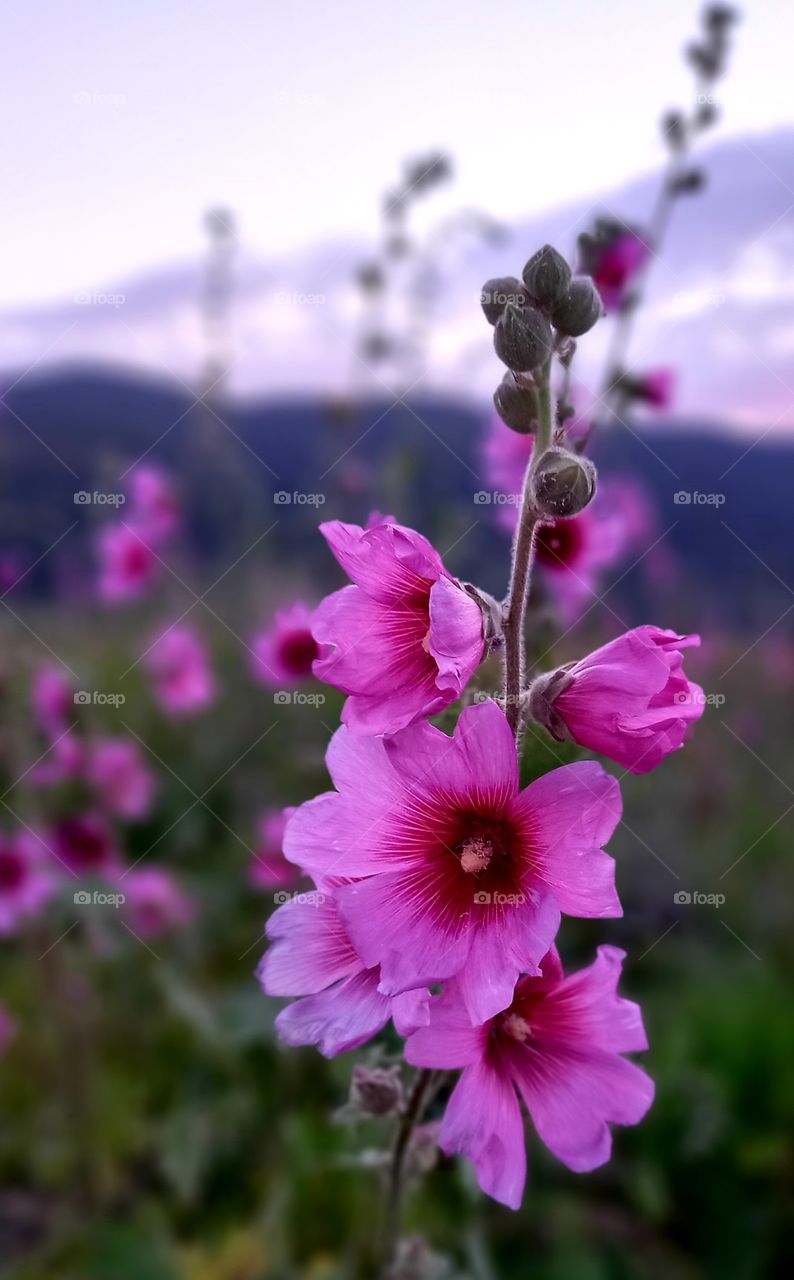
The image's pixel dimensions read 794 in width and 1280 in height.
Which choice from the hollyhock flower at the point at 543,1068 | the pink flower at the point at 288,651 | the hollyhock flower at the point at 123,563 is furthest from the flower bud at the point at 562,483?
the hollyhock flower at the point at 123,563

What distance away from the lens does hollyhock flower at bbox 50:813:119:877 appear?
3.25 metres

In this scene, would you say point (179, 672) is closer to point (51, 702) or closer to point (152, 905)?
point (51, 702)

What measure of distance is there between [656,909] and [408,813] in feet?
9.27

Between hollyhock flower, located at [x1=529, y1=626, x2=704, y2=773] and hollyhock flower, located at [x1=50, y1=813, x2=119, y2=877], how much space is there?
8.35 feet

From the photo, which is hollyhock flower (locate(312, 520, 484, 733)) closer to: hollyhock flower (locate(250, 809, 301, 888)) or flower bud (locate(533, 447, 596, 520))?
flower bud (locate(533, 447, 596, 520))

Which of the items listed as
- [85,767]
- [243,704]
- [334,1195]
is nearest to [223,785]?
[243,704]

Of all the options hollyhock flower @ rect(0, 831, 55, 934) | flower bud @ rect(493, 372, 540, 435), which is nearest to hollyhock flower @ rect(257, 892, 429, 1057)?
flower bud @ rect(493, 372, 540, 435)

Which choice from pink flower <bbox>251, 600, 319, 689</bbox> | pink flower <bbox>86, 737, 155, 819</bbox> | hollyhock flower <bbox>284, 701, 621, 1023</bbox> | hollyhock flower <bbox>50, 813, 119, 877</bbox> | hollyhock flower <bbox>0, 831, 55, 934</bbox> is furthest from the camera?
pink flower <bbox>86, 737, 155, 819</bbox>

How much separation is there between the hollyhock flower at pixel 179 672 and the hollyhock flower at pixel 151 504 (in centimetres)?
47

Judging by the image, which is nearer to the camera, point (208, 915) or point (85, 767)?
point (85, 767)

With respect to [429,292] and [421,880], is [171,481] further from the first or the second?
[421,880]

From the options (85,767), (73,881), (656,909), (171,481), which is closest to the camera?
(73,881)

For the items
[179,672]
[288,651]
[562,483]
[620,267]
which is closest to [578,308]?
[562,483]

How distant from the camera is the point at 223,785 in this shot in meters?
4.82
